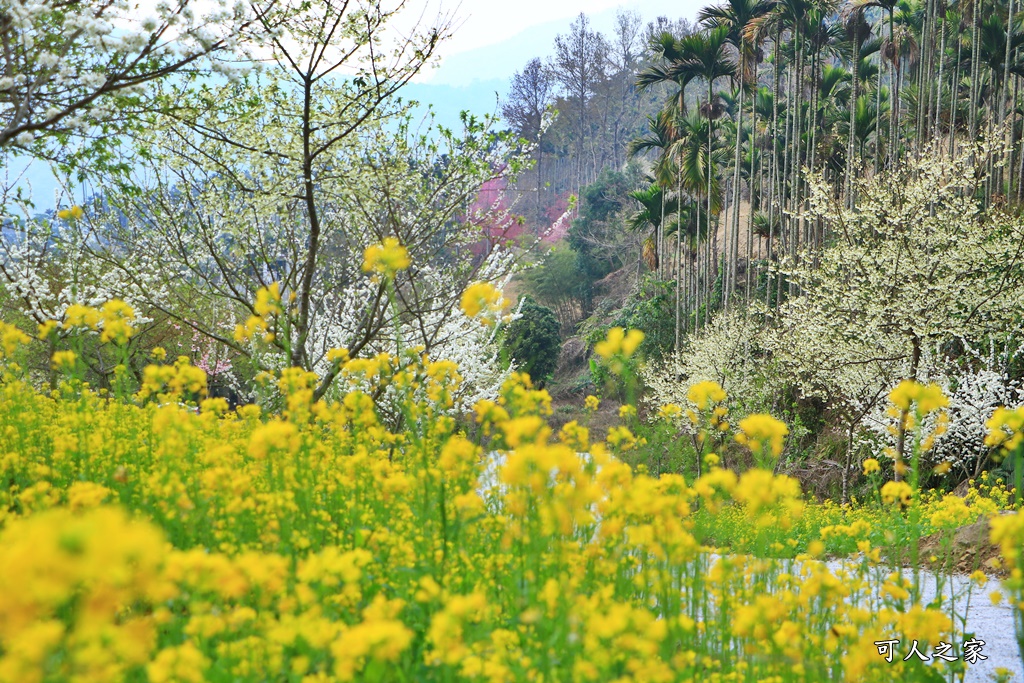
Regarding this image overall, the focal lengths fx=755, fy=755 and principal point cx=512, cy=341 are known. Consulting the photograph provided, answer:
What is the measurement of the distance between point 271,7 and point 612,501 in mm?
5042

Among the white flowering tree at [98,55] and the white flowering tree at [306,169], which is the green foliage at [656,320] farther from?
the white flowering tree at [98,55]

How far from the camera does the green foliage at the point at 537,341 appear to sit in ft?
89.3

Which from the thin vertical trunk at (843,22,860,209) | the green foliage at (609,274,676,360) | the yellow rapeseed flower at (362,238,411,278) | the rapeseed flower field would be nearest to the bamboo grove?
the thin vertical trunk at (843,22,860,209)

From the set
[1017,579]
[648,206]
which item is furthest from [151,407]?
[648,206]

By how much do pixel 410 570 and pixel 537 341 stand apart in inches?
1000

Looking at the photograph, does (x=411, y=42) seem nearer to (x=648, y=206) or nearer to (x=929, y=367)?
(x=929, y=367)

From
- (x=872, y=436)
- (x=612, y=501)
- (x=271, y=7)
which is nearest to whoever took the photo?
(x=612, y=501)

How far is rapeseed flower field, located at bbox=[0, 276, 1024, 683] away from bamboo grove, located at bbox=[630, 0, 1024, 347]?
1588cm

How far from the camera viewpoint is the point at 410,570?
7.53 ft

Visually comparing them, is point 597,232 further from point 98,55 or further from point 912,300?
point 98,55

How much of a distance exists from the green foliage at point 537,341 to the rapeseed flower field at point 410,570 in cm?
2314

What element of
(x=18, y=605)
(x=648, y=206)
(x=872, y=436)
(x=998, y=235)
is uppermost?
(x=648, y=206)

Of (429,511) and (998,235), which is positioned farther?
(998,235)

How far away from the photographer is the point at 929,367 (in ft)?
40.1
